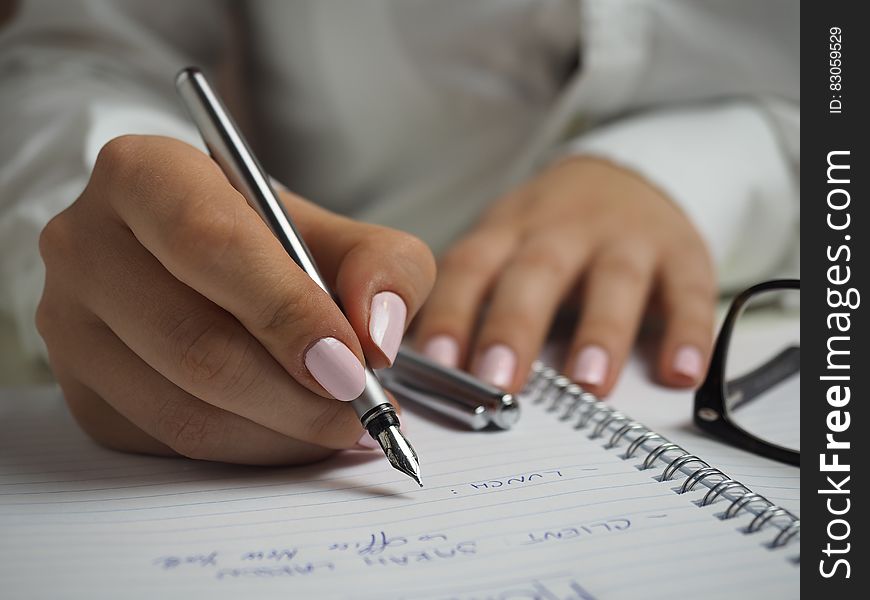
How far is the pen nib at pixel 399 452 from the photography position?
0.95 feet

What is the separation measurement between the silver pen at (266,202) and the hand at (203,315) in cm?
1

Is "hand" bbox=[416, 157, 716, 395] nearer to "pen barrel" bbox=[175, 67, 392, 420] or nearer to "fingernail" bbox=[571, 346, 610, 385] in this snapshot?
"fingernail" bbox=[571, 346, 610, 385]

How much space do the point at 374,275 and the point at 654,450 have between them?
0.41 feet

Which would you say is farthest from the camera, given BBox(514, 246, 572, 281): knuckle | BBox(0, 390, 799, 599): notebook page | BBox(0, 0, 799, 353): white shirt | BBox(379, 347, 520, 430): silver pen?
BBox(0, 0, 799, 353): white shirt

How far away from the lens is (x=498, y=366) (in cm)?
41

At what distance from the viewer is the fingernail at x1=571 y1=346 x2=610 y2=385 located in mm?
412

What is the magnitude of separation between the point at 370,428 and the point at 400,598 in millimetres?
75

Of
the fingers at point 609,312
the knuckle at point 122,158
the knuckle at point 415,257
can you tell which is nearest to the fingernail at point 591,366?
the fingers at point 609,312

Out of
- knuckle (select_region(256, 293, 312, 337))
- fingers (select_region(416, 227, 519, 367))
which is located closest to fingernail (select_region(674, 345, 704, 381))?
fingers (select_region(416, 227, 519, 367))

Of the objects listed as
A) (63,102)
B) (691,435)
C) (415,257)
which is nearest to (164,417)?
(415,257)

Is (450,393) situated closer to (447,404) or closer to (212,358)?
(447,404)

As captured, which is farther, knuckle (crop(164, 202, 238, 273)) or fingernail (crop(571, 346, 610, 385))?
fingernail (crop(571, 346, 610, 385))
